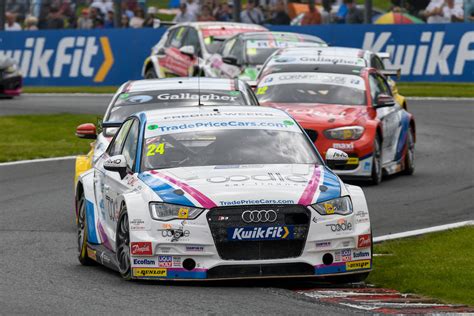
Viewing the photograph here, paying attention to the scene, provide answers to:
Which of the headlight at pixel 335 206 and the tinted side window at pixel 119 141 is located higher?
the headlight at pixel 335 206

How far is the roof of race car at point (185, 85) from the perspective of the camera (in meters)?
16.7

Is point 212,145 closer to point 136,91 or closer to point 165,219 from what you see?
point 165,219

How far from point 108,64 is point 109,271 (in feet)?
83.0

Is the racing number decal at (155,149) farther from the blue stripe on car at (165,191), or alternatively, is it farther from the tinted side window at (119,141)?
the tinted side window at (119,141)

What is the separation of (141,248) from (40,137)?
14.6 meters

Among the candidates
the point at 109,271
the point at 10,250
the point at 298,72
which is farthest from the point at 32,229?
the point at 298,72

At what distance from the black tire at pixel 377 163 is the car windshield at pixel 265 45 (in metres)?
8.49

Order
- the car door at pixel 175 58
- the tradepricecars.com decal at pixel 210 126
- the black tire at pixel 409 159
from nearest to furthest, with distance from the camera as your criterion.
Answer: the tradepricecars.com decal at pixel 210 126
the black tire at pixel 409 159
the car door at pixel 175 58

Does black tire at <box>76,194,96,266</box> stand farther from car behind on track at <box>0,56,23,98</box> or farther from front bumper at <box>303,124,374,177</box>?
car behind on track at <box>0,56,23,98</box>

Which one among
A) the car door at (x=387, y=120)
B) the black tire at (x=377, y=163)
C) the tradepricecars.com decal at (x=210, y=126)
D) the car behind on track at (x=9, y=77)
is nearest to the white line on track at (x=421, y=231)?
the tradepricecars.com decal at (x=210, y=126)

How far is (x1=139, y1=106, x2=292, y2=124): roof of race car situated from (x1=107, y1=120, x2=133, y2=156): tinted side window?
0.27 meters

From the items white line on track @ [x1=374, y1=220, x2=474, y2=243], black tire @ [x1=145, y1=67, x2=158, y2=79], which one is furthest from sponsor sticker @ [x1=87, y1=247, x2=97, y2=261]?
black tire @ [x1=145, y1=67, x2=158, y2=79]

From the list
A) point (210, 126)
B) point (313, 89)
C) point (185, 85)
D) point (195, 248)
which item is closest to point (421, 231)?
point (210, 126)

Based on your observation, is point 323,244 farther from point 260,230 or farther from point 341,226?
point 260,230
